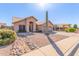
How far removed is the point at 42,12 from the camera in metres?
6.01

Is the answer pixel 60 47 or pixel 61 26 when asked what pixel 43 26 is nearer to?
pixel 61 26

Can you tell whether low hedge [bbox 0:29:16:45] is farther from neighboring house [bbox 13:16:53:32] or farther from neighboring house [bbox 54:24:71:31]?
neighboring house [bbox 54:24:71:31]

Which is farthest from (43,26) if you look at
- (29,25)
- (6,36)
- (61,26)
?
(6,36)

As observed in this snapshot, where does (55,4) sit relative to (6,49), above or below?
above

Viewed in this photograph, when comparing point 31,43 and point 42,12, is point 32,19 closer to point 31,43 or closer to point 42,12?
point 42,12

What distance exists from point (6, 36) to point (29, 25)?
895 mm

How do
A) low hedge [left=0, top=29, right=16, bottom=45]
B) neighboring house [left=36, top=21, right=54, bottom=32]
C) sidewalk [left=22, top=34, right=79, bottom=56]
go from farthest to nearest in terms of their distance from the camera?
neighboring house [left=36, top=21, right=54, bottom=32]
low hedge [left=0, top=29, right=16, bottom=45]
sidewalk [left=22, top=34, right=79, bottom=56]

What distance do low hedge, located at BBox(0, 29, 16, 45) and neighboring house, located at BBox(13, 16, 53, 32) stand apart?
0.67ft

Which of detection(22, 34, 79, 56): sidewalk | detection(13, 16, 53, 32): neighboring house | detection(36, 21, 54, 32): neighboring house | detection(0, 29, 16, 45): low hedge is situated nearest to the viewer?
detection(22, 34, 79, 56): sidewalk

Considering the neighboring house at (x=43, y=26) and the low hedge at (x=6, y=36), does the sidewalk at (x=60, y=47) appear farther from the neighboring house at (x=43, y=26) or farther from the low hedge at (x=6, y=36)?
the low hedge at (x=6, y=36)

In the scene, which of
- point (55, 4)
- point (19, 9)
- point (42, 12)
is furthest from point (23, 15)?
point (55, 4)

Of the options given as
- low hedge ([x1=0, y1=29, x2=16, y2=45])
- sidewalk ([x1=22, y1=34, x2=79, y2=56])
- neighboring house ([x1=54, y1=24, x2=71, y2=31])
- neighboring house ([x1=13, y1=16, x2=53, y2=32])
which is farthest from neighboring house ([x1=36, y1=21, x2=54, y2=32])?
low hedge ([x1=0, y1=29, x2=16, y2=45])

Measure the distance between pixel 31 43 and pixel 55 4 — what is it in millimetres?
1585

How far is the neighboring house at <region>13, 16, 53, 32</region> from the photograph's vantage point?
19.7 ft
